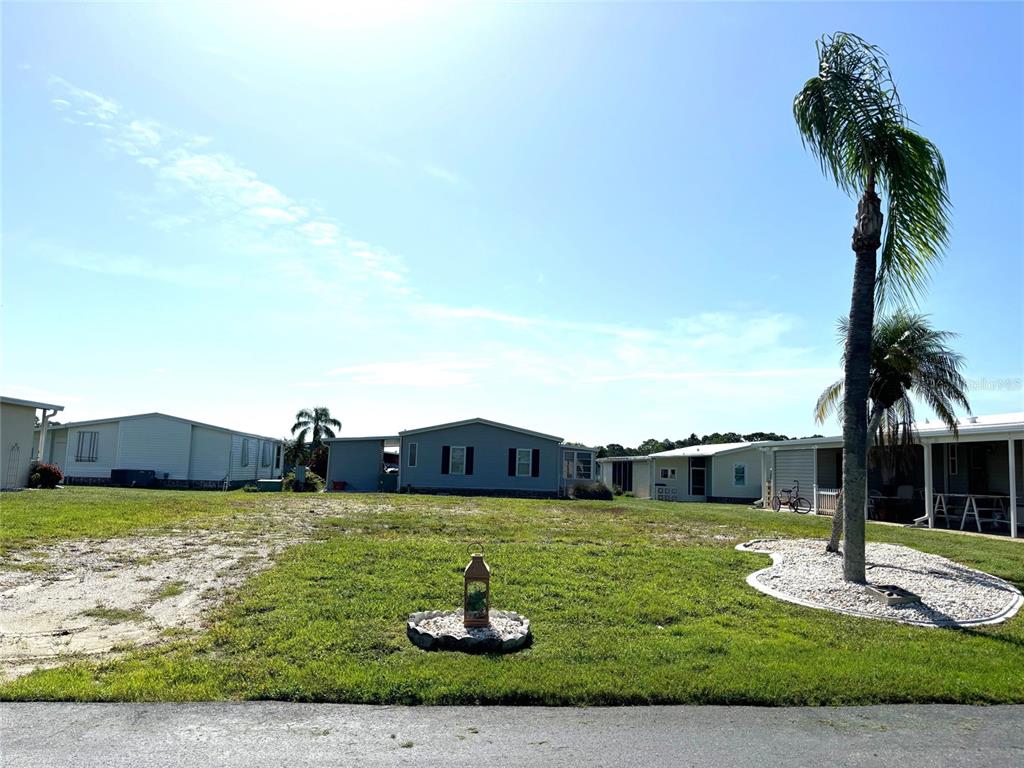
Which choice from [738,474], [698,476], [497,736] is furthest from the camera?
[698,476]

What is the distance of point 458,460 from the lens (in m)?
29.8

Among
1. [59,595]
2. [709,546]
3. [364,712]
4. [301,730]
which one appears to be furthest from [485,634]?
[709,546]

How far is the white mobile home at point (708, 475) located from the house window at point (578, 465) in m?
4.00

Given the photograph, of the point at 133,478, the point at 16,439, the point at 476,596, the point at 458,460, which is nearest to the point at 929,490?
the point at 458,460

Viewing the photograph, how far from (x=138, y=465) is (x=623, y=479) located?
25.7m

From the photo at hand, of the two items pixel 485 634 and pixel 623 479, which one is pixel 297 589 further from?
pixel 623 479

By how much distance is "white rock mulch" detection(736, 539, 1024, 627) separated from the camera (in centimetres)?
783

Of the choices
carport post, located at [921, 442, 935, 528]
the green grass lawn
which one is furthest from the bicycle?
the green grass lawn

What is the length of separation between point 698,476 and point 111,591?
28767mm

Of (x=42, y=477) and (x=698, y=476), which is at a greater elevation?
(x=698, y=476)

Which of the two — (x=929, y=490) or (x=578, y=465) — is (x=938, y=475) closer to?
(x=929, y=490)

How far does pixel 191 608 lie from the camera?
716cm

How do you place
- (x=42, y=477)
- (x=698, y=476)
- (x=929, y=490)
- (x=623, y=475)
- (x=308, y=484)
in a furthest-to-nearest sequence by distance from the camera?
(x=623, y=475) → (x=308, y=484) → (x=698, y=476) → (x=42, y=477) → (x=929, y=490)

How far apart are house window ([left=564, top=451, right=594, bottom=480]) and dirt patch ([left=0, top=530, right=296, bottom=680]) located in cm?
2227
